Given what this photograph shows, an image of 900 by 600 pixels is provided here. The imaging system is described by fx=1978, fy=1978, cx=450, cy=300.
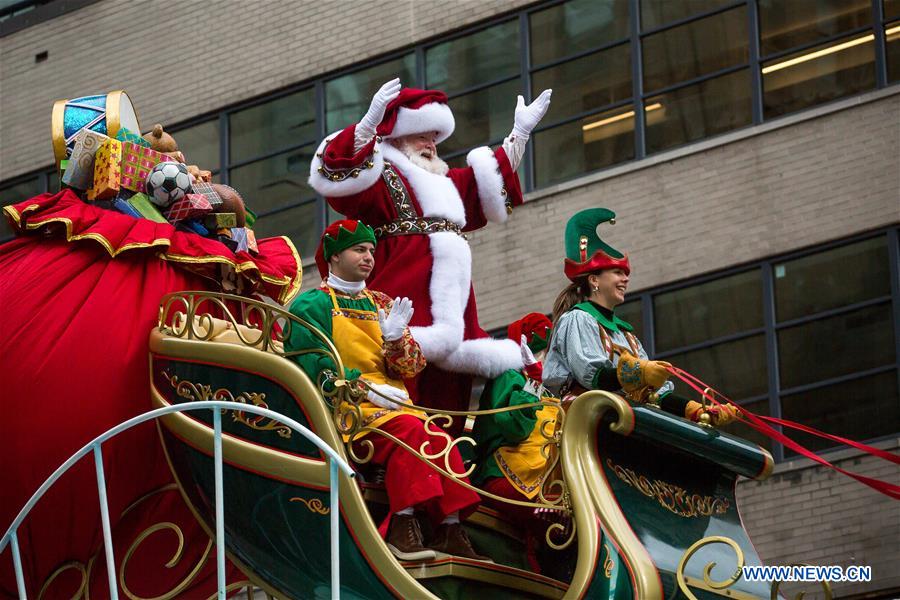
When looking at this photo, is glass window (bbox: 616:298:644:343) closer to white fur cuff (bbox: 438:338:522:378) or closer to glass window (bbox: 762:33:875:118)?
glass window (bbox: 762:33:875:118)

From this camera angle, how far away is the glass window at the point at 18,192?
25109 mm

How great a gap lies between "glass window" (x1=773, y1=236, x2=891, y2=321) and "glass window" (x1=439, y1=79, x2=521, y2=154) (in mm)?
3864

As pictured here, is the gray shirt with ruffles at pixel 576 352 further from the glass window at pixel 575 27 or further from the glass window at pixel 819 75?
the glass window at pixel 575 27

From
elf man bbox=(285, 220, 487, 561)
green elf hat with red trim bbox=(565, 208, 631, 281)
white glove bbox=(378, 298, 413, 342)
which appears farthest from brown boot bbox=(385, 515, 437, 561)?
green elf hat with red trim bbox=(565, 208, 631, 281)

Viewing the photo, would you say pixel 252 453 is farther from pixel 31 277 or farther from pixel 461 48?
pixel 461 48

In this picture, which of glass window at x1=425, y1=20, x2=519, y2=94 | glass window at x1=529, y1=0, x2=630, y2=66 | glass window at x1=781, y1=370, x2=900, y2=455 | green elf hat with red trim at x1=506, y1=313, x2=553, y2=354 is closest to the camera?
green elf hat with red trim at x1=506, y1=313, x2=553, y2=354

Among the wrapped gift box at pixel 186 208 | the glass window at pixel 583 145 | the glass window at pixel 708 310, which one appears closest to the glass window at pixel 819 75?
the glass window at pixel 583 145

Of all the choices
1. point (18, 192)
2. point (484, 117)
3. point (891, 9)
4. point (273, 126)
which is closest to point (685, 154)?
point (891, 9)

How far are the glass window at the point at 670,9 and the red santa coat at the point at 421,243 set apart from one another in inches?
361

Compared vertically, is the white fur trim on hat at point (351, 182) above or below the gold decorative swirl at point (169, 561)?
above

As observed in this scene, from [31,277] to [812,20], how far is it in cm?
1091

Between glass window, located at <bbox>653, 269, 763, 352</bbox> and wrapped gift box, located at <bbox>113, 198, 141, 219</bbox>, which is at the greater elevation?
glass window, located at <bbox>653, 269, 763, 352</bbox>

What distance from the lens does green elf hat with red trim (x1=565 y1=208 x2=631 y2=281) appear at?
11.6 m

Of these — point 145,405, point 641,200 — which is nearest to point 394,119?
point 145,405
